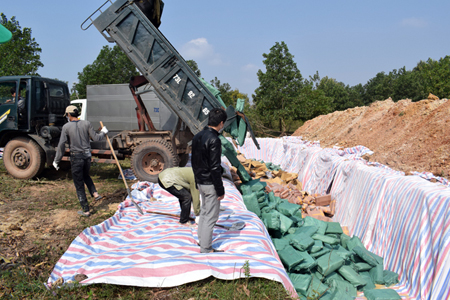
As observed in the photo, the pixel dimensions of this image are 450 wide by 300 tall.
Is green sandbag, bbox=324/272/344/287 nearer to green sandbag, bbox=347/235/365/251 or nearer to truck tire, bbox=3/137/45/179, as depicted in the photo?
green sandbag, bbox=347/235/365/251

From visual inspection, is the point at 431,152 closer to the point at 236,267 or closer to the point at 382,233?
the point at 382,233

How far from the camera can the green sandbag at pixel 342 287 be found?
356 centimetres

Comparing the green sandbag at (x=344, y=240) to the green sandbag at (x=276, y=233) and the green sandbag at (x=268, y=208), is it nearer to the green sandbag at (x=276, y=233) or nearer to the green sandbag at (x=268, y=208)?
the green sandbag at (x=276, y=233)

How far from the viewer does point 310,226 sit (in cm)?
485

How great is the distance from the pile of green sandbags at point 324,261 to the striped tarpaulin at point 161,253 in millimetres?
437

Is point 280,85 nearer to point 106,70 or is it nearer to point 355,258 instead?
point 106,70

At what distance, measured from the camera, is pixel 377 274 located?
154 inches

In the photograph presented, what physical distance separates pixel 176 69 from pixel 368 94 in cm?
4799

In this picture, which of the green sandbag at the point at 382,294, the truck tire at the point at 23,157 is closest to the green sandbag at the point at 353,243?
the green sandbag at the point at 382,294

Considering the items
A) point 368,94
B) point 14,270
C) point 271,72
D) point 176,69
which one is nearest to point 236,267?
point 14,270

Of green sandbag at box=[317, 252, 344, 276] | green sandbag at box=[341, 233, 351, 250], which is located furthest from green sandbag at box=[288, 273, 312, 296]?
green sandbag at box=[341, 233, 351, 250]

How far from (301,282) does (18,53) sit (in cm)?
2021

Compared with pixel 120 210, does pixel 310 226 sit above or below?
below

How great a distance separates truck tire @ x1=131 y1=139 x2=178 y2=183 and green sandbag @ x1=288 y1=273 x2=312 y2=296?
4.57 metres
